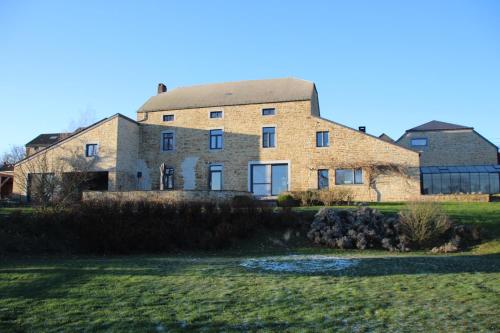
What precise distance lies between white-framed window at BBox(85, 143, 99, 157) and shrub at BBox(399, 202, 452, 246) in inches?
835

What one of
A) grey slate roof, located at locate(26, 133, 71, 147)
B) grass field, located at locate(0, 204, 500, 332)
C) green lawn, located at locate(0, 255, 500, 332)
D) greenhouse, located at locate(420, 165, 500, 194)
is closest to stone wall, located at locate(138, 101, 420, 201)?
greenhouse, located at locate(420, 165, 500, 194)

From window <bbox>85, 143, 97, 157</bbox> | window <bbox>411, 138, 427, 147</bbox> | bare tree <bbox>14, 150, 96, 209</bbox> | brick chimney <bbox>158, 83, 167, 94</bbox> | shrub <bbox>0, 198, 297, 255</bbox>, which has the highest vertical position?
brick chimney <bbox>158, 83, 167, 94</bbox>

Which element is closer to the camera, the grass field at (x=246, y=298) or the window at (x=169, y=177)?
the grass field at (x=246, y=298)

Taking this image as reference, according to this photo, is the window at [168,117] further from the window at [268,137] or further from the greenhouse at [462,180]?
the greenhouse at [462,180]

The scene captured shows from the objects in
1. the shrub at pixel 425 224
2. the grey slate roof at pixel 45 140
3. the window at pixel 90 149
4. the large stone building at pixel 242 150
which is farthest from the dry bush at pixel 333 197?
the grey slate roof at pixel 45 140

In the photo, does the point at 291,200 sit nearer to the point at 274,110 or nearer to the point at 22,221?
the point at 274,110

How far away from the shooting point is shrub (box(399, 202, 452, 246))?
48.6 feet

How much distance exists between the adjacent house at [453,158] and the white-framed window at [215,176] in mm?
14629

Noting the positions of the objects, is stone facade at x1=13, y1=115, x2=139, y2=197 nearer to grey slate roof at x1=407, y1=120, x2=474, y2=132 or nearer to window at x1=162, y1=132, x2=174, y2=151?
window at x1=162, y1=132, x2=174, y2=151

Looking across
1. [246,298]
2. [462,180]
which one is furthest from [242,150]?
[246,298]

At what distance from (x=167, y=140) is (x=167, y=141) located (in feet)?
0.25

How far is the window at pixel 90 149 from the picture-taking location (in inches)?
1150

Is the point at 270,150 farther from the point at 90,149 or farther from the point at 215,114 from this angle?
the point at 90,149

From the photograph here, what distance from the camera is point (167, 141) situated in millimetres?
31688
